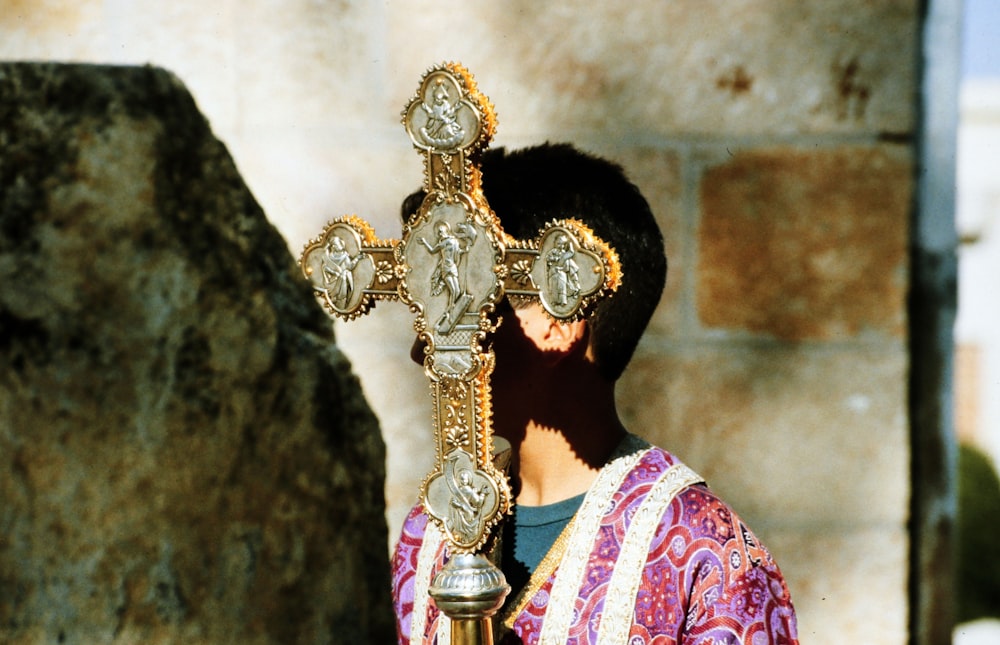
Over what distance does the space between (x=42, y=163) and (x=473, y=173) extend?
0.53m

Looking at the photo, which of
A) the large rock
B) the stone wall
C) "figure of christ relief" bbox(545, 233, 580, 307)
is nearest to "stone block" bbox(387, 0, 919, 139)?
the stone wall

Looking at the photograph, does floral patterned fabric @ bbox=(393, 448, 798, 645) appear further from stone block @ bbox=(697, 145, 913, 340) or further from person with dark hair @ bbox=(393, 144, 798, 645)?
stone block @ bbox=(697, 145, 913, 340)

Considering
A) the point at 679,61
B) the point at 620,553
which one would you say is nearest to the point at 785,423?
the point at 679,61

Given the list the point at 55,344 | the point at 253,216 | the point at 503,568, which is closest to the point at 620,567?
the point at 503,568

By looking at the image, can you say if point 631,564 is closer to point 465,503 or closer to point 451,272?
point 465,503

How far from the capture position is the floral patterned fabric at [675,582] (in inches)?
61.1

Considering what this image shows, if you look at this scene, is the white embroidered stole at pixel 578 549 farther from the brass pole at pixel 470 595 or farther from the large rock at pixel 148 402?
the large rock at pixel 148 402

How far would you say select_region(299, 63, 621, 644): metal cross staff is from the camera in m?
1.46

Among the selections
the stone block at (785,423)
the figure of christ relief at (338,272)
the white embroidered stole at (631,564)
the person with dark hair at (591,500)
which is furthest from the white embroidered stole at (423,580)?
the stone block at (785,423)

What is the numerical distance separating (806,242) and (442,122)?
0.89 meters

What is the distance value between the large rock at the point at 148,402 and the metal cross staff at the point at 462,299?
12.4 inches

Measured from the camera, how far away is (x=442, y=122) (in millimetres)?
1486

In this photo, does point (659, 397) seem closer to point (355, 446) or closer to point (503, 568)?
point (503, 568)

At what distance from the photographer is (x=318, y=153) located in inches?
91.4
